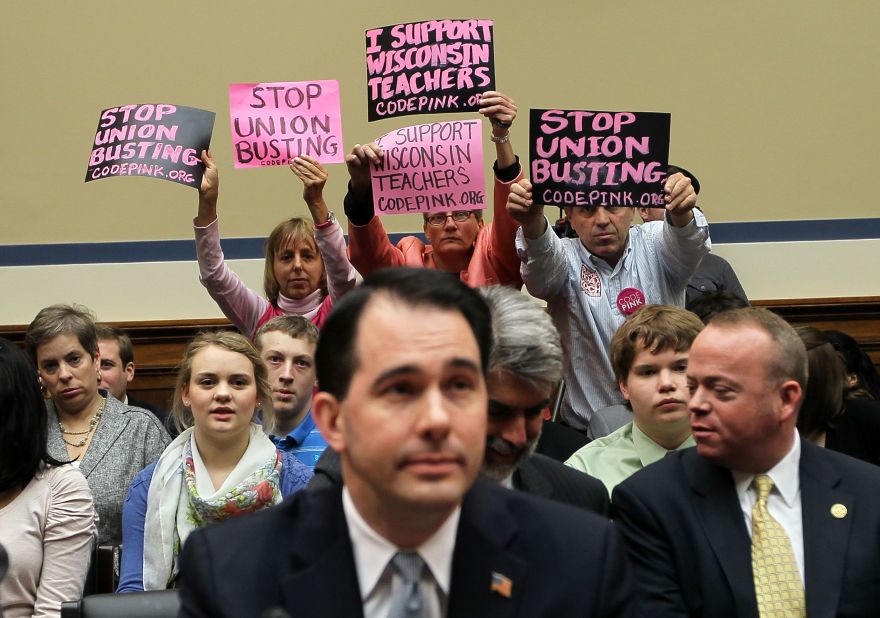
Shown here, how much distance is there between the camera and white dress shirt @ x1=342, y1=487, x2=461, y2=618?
5.42ft

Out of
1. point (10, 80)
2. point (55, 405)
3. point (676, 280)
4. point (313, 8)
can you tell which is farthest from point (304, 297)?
point (10, 80)

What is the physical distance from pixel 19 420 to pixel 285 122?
1.70 metres

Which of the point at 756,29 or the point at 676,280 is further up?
the point at 756,29

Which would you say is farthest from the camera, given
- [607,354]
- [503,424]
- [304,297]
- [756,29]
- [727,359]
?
[756,29]

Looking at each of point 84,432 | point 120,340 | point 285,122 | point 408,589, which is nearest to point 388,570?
point 408,589

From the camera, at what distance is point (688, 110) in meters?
5.96

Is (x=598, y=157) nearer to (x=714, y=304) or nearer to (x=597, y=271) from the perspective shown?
(x=597, y=271)

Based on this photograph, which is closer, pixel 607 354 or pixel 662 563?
pixel 662 563

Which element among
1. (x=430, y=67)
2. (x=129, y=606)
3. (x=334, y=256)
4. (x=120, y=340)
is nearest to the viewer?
(x=129, y=606)

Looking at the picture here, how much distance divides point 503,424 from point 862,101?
4.36 meters

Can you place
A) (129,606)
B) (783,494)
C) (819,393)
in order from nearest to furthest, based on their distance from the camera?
(129,606), (783,494), (819,393)

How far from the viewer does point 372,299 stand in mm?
1632

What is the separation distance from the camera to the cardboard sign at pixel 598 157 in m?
3.94

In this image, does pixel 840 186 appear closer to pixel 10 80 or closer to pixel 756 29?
pixel 756 29
